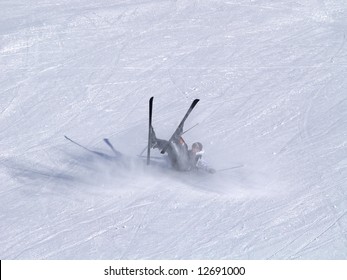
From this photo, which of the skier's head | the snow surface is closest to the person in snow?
the skier's head

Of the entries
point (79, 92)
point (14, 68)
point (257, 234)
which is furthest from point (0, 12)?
point (257, 234)

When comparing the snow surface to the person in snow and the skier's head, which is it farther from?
the skier's head

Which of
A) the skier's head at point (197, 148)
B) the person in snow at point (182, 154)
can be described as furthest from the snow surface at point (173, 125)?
the skier's head at point (197, 148)

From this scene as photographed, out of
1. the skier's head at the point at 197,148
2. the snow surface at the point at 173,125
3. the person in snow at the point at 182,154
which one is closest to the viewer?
the snow surface at the point at 173,125

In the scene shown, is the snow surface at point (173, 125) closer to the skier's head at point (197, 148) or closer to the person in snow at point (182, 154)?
the person in snow at point (182, 154)

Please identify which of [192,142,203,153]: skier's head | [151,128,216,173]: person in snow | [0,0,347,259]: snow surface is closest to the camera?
[0,0,347,259]: snow surface
